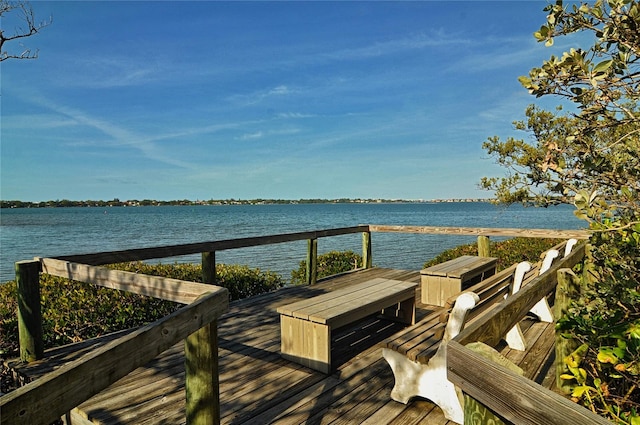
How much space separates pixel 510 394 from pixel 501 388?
0.13ft

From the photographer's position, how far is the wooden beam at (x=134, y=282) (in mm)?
2215

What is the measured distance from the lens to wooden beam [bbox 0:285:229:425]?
2.75ft

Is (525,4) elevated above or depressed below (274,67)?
below

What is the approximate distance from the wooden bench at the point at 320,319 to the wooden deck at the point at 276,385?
0.14 m

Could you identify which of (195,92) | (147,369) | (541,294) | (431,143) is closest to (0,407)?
(541,294)

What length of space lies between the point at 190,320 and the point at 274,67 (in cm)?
2420

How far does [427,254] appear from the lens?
20391 mm

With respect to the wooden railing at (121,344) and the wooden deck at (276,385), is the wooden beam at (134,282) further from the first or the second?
the wooden deck at (276,385)

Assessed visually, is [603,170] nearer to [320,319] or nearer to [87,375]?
[320,319]

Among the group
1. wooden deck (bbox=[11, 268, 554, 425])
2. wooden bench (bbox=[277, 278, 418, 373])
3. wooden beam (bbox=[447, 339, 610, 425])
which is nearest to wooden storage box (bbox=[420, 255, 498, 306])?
wooden deck (bbox=[11, 268, 554, 425])

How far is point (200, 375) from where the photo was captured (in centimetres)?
191

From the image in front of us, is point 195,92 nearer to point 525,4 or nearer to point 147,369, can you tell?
point 525,4

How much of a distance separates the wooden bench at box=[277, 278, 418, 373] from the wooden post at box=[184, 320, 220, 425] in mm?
1557

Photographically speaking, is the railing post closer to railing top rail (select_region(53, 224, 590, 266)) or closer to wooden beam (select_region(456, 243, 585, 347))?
railing top rail (select_region(53, 224, 590, 266))
